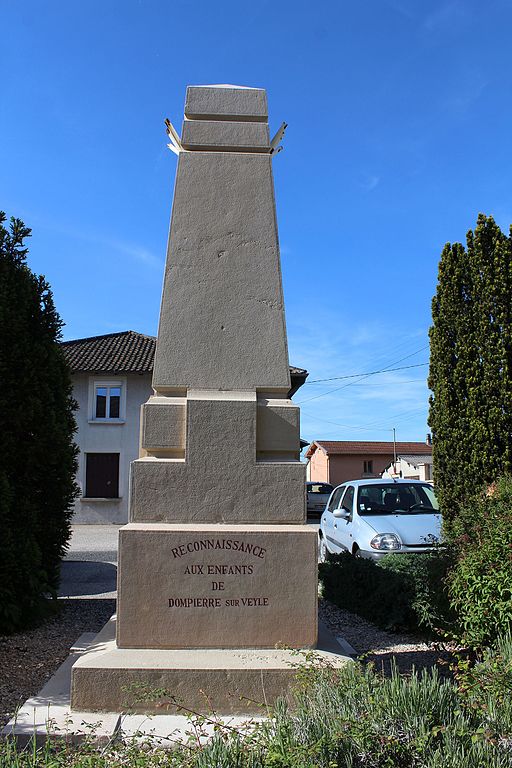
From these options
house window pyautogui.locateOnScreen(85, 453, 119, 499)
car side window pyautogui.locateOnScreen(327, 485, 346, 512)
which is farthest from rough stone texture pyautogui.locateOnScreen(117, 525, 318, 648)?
house window pyautogui.locateOnScreen(85, 453, 119, 499)

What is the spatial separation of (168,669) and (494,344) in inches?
235

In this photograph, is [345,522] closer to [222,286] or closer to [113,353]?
[222,286]

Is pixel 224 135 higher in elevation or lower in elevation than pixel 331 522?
higher

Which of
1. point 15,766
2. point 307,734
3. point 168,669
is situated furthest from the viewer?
point 168,669

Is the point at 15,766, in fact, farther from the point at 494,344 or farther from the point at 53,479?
the point at 494,344

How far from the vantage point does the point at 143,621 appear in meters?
4.10

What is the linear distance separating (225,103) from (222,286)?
154 cm

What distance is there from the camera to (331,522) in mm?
10523

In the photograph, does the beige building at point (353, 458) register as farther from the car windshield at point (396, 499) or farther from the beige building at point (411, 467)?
the car windshield at point (396, 499)

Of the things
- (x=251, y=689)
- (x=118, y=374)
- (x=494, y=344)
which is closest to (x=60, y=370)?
(x=251, y=689)

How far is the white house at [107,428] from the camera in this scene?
76.3 ft

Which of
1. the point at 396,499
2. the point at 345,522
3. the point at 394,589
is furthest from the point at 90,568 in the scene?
the point at 394,589

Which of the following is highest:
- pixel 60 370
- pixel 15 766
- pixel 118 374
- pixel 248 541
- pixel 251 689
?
pixel 118 374

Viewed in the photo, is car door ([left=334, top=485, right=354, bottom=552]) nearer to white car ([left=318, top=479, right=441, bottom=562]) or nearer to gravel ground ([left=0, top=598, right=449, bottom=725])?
white car ([left=318, top=479, right=441, bottom=562])
